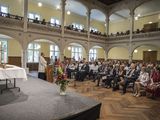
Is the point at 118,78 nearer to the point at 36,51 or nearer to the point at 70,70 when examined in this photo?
the point at 70,70

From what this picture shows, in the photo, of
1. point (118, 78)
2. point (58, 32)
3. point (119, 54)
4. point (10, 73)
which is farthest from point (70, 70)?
point (119, 54)

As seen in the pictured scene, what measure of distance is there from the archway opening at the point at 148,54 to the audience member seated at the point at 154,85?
36.1ft

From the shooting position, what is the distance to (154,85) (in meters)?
6.23

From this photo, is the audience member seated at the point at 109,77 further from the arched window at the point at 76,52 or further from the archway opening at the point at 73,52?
the arched window at the point at 76,52

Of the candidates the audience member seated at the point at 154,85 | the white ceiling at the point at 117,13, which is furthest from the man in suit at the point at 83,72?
the white ceiling at the point at 117,13

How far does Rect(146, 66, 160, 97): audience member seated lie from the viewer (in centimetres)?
618

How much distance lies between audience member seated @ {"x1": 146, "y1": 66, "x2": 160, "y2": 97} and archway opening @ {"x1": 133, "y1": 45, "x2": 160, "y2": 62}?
1100 centimetres

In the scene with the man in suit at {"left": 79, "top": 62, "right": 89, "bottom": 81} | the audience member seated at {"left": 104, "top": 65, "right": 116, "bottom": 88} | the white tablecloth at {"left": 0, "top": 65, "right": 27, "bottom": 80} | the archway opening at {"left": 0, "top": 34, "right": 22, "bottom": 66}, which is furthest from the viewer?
the archway opening at {"left": 0, "top": 34, "right": 22, "bottom": 66}

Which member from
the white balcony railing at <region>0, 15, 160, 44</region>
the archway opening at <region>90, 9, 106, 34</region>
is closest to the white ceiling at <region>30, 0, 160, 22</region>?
the archway opening at <region>90, 9, 106, 34</region>

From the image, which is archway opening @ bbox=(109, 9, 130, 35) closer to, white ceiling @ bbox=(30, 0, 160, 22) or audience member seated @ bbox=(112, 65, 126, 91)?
white ceiling @ bbox=(30, 0, 160, 22)

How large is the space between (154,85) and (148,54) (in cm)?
1219

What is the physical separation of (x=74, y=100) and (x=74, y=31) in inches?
450

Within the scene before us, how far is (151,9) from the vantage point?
53.6 ft

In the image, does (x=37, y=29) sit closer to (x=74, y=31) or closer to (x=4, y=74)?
(x=74, y=31)
